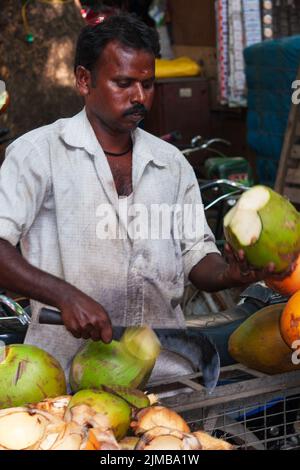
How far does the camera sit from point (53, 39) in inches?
215

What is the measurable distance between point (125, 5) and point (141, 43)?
21.5ft

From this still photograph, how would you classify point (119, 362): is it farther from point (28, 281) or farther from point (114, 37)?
point (114, 37)

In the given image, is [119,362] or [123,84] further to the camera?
[123,84]

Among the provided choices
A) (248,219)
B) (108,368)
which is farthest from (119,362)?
(248,219)

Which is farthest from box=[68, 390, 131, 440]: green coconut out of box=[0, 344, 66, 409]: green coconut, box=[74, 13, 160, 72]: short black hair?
box=[74, 13, 160, 72]: short black hair

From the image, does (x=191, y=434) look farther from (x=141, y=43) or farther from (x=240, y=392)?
(x=141, y=43)

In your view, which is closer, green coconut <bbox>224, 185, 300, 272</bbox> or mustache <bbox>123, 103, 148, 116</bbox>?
green coconut <bbox>224, 185, 300, 272</bbox>

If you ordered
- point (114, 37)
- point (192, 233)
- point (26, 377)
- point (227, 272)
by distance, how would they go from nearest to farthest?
point (26, 377) < point (227, 272) < point (114, 37) < point (192, 233)

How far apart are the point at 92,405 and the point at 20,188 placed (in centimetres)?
80

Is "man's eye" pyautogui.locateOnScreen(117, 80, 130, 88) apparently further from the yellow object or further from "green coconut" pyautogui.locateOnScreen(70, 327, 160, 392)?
the yellow object

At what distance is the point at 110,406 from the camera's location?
5.73 feet

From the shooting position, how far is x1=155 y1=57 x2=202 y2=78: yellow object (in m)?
8.09

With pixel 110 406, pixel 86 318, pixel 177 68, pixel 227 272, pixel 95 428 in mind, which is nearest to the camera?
pixel 95 428

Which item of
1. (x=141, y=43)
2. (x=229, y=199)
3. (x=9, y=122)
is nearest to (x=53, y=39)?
(x=9, y=122)
